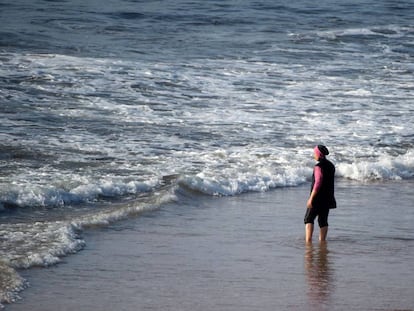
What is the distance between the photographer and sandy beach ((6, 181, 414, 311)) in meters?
8.41

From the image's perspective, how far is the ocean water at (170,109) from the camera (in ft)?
41.8

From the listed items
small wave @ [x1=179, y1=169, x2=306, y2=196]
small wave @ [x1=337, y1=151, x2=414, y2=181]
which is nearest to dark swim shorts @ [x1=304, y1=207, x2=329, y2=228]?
small wave @ [x1=179, y1=169, x2=306, y2=196]

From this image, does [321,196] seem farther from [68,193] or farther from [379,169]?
[379,169]

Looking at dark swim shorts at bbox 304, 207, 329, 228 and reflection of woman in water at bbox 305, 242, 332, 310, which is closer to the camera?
reflection of woman in water at bbox 305, 242, 332, 310

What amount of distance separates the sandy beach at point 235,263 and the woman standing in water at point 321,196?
8.4 inches

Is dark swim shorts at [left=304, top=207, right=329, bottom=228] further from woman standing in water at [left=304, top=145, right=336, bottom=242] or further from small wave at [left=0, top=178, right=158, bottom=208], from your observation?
small wave at [left=0, top=178, right=158, bottom=208]

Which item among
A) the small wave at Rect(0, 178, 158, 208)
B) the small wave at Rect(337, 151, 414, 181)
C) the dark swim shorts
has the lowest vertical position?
the small wave at Rect(337, 151, 414, 181)

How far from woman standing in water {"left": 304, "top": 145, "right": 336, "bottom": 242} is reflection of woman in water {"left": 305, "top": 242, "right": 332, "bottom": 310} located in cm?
26

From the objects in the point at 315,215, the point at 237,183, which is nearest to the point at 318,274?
the point at 315,215

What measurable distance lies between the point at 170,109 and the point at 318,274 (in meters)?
10.7

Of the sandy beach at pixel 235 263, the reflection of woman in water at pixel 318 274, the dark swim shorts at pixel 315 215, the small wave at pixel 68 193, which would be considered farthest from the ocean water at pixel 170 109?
the reflection of woman in water at pixel 318 274

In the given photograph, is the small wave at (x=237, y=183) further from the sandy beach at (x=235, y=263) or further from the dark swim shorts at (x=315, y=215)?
the dark swim shorts at (x=315, y=215)

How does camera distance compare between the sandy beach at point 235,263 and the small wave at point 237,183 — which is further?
the small wave at point 237,183

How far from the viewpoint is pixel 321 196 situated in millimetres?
10906
